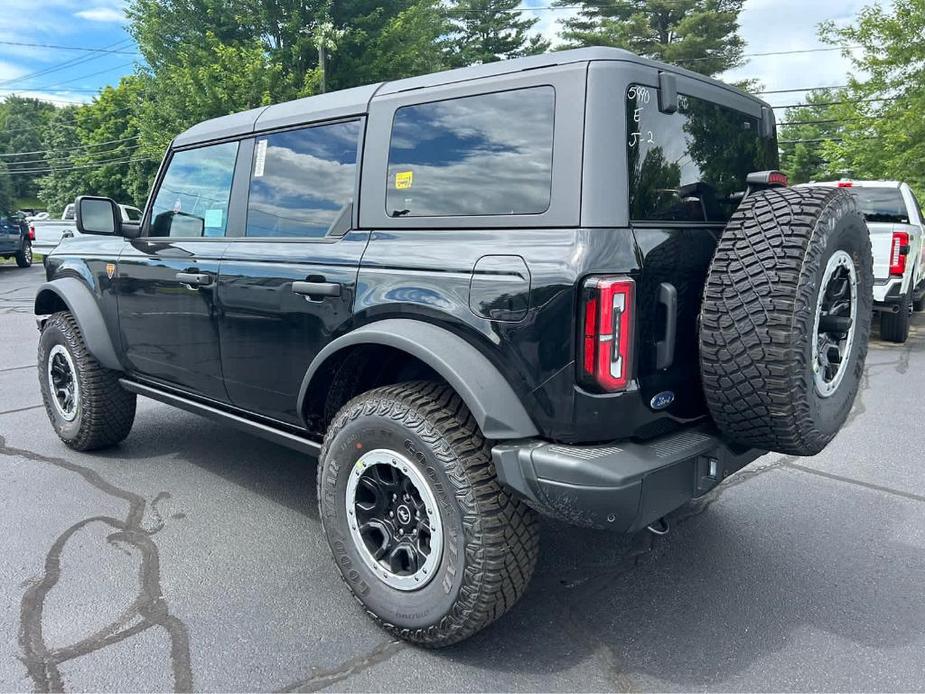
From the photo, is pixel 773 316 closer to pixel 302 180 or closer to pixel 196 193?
pixel 302 180

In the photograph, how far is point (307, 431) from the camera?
10.4 ft

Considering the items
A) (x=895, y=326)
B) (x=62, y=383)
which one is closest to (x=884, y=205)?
(x=895, y=326)

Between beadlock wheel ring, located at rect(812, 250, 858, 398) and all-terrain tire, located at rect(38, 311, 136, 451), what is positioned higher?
beadlock wheel ring, located at rect(812, 250, 858, 398)

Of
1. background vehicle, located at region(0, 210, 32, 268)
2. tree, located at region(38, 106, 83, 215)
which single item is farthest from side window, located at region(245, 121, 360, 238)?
tree, located at region(38, 106, 83, 215)

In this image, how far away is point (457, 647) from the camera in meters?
2.57

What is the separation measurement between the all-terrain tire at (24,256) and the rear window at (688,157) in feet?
68.5

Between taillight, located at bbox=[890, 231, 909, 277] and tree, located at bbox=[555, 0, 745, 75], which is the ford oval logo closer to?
taillight, located at bbox=[890, 231, 909, 277]

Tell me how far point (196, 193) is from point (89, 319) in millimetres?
1072

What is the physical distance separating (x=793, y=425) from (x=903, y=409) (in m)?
4.38

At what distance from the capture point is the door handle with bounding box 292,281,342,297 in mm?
2808

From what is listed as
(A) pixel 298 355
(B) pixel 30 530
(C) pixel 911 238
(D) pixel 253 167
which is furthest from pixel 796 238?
(C) pixel 911 238

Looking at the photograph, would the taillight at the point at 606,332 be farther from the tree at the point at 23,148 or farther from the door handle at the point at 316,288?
the tree at the point at 23,148

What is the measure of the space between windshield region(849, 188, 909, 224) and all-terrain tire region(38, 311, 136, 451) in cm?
852

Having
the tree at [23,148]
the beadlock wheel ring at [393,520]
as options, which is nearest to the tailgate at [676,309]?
the beadlock wheel ring at [393,520]
